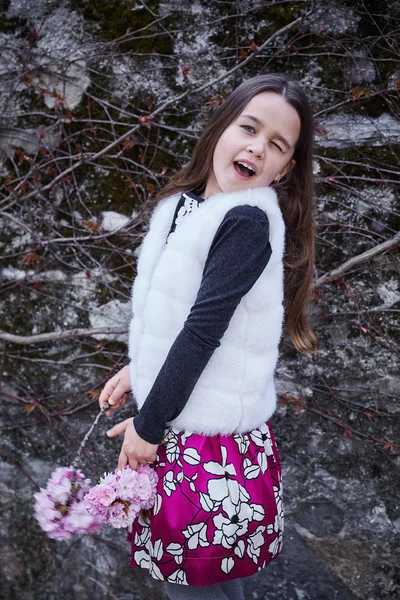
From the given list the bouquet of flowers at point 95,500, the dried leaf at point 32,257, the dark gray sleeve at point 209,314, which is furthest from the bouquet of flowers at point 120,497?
the dried leaf at point 32,257

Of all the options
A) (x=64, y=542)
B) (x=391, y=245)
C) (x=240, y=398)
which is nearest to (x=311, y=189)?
(x=391, y=245)

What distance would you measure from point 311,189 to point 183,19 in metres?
0.95

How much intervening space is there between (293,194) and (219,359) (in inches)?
23.7

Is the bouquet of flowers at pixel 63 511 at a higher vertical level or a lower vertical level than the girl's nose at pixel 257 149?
lower

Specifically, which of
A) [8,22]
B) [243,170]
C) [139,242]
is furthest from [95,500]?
[8,22]

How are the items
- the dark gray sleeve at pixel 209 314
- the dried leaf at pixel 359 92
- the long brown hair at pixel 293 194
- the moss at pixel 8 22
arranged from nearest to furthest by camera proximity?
the dark gray sleeve at pixel 209 314, the long brown hair at pixel 293 194, the dried leaf at pixel 359 92, the moss at pixel 8 22

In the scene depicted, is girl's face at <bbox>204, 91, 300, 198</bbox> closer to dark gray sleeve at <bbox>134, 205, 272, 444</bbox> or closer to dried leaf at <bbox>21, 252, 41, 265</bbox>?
dark gray sleeve at <bbox>134, 205, 272, 444</bbox>

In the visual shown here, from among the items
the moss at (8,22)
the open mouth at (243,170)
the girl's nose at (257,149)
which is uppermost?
the moss at (8,22)

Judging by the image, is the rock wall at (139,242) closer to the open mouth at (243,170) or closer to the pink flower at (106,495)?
the open mouth at (243,170)

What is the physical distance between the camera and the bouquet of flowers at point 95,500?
1251 mm

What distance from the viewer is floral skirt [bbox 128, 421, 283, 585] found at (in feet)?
4.16

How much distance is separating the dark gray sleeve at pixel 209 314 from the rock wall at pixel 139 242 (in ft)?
2.83

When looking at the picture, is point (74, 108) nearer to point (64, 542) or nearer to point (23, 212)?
point (23, 212)

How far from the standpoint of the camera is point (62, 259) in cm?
221
